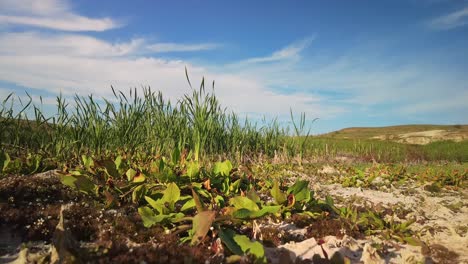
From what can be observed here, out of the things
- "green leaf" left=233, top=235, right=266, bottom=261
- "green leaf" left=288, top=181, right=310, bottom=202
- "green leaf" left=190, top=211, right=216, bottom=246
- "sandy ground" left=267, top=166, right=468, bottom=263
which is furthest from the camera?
"green leaf" left=288, top=181, right=310, bottom=202

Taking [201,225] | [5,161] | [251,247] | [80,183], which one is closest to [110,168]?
[80,183]

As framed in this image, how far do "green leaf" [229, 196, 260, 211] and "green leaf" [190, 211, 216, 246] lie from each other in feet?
2.25

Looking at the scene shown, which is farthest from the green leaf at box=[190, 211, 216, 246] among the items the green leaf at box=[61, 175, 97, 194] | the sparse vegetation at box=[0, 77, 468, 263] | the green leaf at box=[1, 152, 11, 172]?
the green leaf at box=[1, 152, 11, 172]

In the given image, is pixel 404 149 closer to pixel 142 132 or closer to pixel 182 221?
pixel 142 132

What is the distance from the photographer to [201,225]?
2914 mm

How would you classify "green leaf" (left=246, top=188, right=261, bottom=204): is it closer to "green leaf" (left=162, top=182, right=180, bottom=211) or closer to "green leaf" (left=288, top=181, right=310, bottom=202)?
"green leaf" (left=288, top=181, right=310, bottom=202)

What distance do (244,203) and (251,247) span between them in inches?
36.4

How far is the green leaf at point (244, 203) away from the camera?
140 inches

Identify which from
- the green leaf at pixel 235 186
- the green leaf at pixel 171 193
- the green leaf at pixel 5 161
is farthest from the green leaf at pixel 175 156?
the green leaf at pixel 5 161

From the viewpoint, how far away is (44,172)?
5555 mm

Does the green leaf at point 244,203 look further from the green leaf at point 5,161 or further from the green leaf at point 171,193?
the green leaf at point 5,161

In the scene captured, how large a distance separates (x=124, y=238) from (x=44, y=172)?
10.5 feet

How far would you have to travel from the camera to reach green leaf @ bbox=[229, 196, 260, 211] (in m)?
3.56

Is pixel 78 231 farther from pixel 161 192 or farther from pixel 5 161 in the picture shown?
pixel 5 161
